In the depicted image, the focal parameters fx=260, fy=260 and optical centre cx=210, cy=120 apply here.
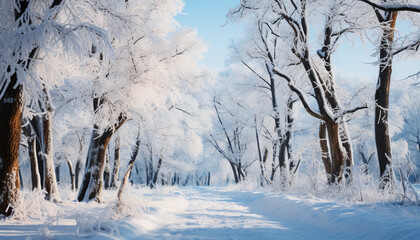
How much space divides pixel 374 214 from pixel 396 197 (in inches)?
65.4

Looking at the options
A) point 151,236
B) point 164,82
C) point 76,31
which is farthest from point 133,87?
point 151,236

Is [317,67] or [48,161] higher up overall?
[317,67]

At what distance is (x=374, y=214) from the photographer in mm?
4426

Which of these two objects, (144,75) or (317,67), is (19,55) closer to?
(144,75)

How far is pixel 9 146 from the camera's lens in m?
4.86

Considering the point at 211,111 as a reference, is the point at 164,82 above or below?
below

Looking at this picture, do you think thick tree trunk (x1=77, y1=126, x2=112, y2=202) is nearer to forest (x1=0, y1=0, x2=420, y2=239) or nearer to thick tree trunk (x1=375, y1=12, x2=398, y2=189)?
forest (x1=0, y1=0, x2=420, y2=239)

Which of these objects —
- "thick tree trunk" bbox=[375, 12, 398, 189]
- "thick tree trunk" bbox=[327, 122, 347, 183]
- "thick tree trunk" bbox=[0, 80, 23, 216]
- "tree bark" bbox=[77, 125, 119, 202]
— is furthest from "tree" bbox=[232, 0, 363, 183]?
"thick tree trunk" bbox=[0, 80, 23, 216]

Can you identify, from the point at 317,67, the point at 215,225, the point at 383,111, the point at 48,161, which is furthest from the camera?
the point at 317,67

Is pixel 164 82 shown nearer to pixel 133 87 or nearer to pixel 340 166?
pixel 133 87

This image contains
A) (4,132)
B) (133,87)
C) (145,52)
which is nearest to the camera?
(4,132)

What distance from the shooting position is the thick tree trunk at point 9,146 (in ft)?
15.6

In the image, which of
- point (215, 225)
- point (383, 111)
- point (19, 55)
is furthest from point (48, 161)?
point (383, 111)

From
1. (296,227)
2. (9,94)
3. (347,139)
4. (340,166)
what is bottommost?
(296,227)
